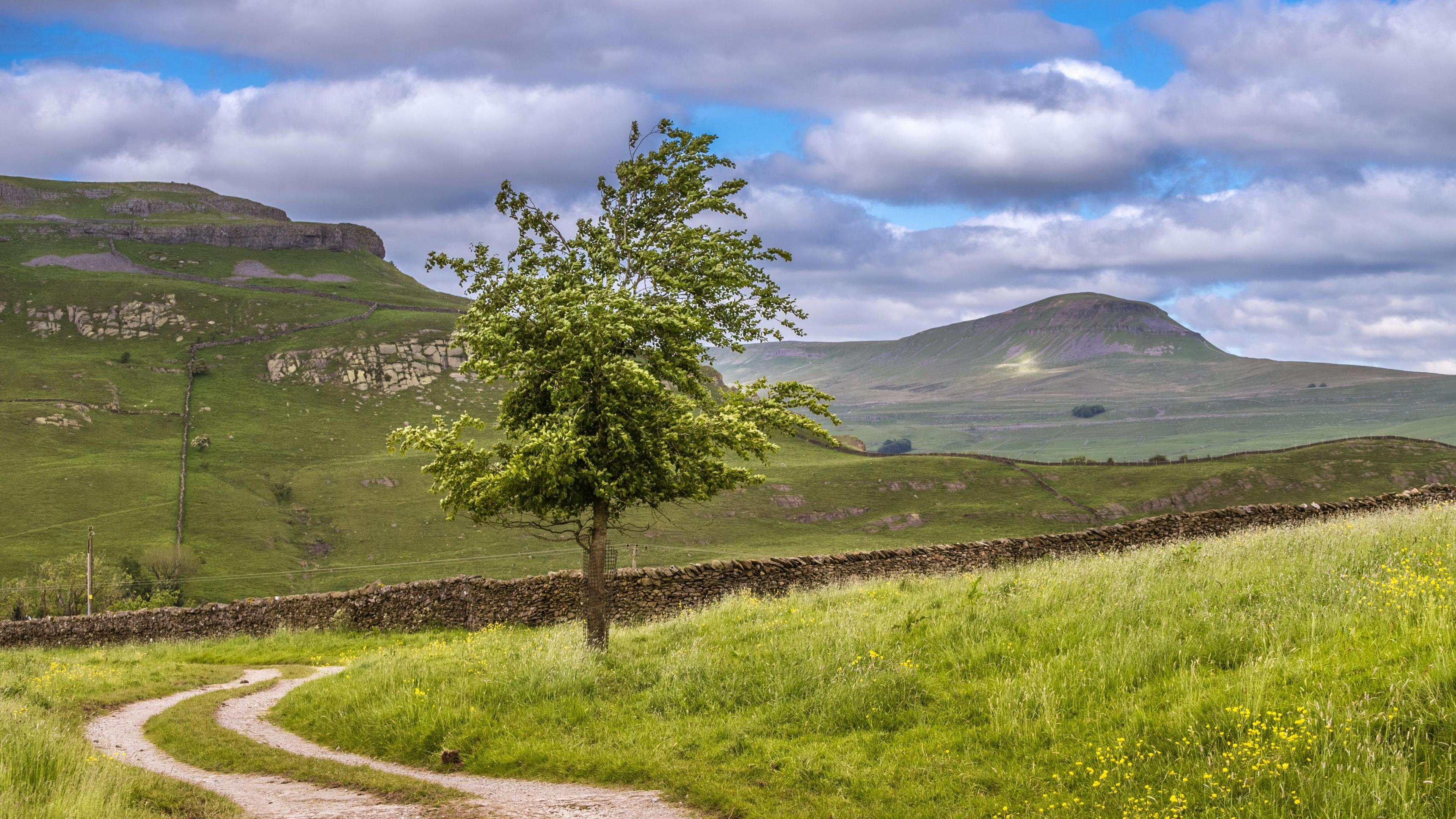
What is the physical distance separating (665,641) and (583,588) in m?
13.1

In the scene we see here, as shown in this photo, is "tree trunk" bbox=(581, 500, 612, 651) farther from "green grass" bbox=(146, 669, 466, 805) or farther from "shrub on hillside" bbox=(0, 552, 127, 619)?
"shrub on hillside" bbox=(0, 552, 127, 619)

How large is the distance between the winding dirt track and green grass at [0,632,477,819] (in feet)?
1.38

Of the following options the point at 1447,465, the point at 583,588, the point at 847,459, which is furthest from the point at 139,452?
the point at 1447,465

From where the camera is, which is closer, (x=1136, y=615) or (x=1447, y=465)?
(x=1136, y=615)

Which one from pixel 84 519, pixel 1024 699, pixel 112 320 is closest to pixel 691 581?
pixel 1024 699

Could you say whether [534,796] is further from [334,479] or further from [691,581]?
[334,479]

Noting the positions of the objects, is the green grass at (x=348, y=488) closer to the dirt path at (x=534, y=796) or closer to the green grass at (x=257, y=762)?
the green grass at (x=257, y=762)

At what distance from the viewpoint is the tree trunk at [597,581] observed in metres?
18.4

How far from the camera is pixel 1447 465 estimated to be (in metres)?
128

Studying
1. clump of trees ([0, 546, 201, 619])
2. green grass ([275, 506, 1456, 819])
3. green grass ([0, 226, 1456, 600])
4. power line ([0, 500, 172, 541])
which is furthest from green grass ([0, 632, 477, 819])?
power line ([0, 500, 172, 541])

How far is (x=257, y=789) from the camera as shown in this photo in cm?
1193

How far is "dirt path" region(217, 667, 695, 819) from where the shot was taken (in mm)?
10133

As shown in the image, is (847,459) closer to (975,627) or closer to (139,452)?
(139,452)

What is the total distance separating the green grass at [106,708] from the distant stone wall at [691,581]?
121 cm
